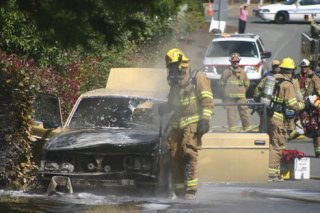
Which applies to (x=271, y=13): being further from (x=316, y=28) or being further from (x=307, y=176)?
(x=307, y=176)

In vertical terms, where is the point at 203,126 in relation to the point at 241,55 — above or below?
below

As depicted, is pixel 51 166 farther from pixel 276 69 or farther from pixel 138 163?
pixel 276 69

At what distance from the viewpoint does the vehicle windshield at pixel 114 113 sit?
11539 mm

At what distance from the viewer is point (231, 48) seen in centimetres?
2680

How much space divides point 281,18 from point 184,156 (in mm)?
36172

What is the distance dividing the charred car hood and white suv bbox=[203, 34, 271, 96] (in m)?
14.8

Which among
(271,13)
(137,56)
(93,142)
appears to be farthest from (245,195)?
(271,13)

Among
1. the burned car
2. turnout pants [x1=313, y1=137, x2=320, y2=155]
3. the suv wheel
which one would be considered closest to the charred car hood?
the burned car

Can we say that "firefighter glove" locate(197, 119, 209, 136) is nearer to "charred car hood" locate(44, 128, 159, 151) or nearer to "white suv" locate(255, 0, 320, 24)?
"charred car hood" locate(44, 128, 159, 151)

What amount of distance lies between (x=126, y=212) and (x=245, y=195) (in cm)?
219

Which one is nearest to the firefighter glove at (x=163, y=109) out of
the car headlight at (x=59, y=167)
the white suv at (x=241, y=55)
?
the car headlight at (x=59, y=167)

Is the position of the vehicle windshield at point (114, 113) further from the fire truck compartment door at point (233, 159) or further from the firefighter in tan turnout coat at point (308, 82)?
→ the firefighter in tan turnout coat at point (308, 82)

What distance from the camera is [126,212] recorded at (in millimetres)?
9625

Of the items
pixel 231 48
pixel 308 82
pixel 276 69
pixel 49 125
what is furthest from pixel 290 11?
pixel 49 125
